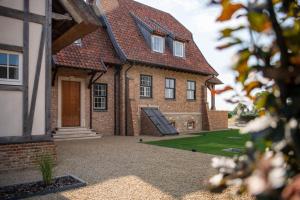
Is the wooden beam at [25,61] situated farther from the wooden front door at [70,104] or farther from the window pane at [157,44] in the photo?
the window pane at [157,44]

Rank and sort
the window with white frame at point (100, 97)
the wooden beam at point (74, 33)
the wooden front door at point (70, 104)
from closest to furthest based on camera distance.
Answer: the wooden beam at point (74, 33) → the wooden front door at point (70, 104) → the window with white frame at point (100, 97)

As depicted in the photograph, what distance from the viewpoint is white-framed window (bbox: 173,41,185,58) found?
20.0 meters

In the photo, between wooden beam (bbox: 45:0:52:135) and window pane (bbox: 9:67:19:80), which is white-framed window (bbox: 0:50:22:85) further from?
wooden beam (bbox: 45:0:52:135)

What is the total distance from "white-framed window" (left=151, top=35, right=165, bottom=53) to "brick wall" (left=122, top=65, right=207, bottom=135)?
1.48m

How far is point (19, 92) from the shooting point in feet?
23.7

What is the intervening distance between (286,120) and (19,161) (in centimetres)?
725

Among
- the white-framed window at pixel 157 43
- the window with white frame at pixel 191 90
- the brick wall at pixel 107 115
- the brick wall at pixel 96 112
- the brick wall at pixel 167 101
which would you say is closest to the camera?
the brick wall at pixel 96 112

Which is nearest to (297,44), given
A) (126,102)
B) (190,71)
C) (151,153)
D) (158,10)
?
(151,153)

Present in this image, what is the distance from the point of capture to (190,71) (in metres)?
20.0

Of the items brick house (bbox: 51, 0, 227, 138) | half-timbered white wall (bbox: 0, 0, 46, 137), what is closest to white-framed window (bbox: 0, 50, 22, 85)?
half-timbered white wall (bbox: 0, 0, 46, 137)

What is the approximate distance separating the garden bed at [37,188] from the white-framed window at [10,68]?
2847mm

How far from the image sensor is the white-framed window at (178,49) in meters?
20.0

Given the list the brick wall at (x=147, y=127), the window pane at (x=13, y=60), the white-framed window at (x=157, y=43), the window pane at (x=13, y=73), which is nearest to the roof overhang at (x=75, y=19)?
the window pane at (x=13, y=60)

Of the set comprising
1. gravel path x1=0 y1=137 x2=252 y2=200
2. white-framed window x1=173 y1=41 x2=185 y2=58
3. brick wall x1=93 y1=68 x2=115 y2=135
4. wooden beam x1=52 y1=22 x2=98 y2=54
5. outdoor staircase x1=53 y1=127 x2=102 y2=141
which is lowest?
gravel path x1=0 y1=137 x2=252 y2=200
